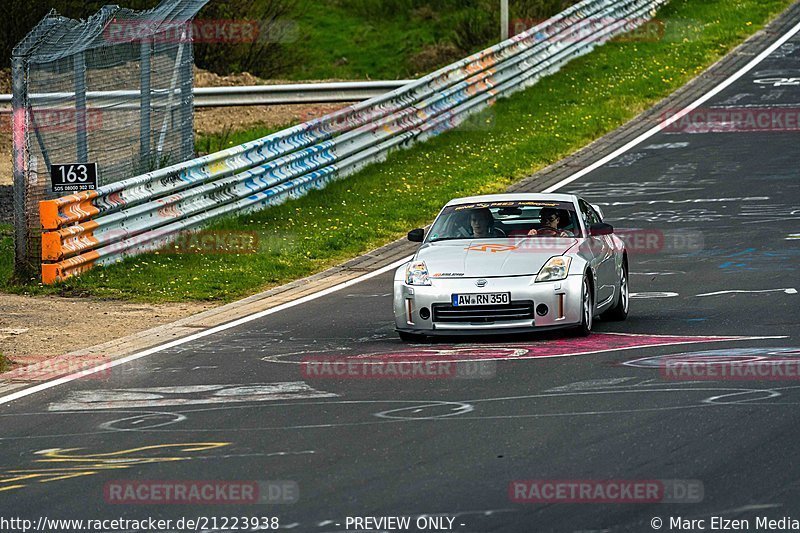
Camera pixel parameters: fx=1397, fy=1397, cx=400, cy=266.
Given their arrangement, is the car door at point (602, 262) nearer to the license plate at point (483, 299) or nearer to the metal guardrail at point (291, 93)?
the license plate at point (483, 299)

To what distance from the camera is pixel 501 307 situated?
481 inches

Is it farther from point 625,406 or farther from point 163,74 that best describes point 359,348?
point 163,74

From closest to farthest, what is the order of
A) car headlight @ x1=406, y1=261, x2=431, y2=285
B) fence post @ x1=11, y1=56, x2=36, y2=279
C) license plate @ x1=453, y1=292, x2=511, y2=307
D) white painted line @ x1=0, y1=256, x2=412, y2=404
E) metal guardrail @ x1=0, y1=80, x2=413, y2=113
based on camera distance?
white painted line @ x1=0, y1=256, x2=412, y2=404 < license plate @ x1=453, y1=292, x2=511, y2=307 < car headlight @ x1=406, y1=261, x2=431, y2=285 < fence post @ x1=11, y1=56, x2=36, y2=279 < metal guardrail @ x1=0, y1=80, x2=413, y2=113

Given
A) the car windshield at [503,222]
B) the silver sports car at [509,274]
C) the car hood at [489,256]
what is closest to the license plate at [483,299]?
the silver sports car at [509,274]

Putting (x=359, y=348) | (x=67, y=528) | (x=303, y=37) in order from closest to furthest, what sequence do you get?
(x=67, y=528)
(x=359, y=348)
(x=303, y=37)

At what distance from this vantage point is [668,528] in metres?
6.52

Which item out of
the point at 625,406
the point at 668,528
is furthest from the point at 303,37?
the point at 668,528

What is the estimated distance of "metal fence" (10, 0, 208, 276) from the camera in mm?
16688

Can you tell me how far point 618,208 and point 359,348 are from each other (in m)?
9.94

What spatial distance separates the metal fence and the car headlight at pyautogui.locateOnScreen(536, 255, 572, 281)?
712 cm

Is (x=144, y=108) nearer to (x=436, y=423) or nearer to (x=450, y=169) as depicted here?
(x=450, y=169)

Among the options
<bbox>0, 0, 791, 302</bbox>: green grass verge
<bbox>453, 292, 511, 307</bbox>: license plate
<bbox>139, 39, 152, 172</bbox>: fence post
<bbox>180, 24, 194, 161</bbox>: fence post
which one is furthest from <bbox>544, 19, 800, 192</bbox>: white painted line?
<bbox>453, 292, 511, 307</bbox>: license plate

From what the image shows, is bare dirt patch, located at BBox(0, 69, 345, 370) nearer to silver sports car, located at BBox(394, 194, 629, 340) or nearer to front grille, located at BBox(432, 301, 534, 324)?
silver sports car, located at BBox(394, 194, 629, 340)

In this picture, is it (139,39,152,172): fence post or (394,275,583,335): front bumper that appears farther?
(139,39,152,172): fence post
